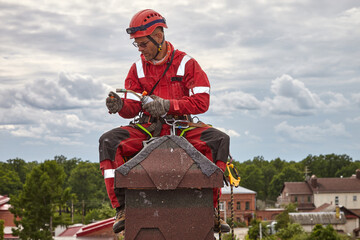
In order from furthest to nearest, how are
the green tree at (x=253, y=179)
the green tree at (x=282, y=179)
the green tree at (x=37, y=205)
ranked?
the green tree at (x=282, y=179), the green tree at (x=253, y=179), the green tree at (x=37, y=205)

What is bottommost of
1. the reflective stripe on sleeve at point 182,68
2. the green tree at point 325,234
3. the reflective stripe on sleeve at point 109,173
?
the green tree at point 325,234

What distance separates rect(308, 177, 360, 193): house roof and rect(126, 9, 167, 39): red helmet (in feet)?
300

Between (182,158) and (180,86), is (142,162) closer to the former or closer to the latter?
(182,158)

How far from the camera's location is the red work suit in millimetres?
7004

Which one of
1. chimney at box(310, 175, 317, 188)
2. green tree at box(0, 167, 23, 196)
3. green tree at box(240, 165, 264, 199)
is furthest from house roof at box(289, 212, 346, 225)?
green tree at box(0, 167, 23, 196)

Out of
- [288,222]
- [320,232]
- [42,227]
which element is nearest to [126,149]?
[42,227]

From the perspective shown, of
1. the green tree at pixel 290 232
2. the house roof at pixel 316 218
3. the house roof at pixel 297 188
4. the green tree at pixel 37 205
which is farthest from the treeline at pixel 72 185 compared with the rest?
the house roof at pixel 316 218

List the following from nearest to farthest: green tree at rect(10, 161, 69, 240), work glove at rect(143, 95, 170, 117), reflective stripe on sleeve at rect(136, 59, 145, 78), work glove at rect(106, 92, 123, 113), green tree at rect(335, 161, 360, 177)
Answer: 1. work glove at rect(143, 95, 170, 117)
2. work glove at rect(106, 92, 123, 113)
3. reflective stripe on sleeve at rect(136, 59, 145, 78)
4. green tree at rect(10, 161, 69, 240)
5. green tree at rect(335, 161, 360, 177)

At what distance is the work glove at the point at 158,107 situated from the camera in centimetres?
719

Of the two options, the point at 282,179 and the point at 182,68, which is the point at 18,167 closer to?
the point at 282,179

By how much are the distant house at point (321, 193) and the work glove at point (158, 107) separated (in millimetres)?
90362

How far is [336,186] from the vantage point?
95.7 meters

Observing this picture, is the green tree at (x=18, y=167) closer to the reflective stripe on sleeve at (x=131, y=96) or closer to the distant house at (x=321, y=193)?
the distant house at (x=321, y=193)

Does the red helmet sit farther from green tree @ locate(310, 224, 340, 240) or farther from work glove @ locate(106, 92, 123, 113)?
green tree @ locate(310, 224, 340, 240)
